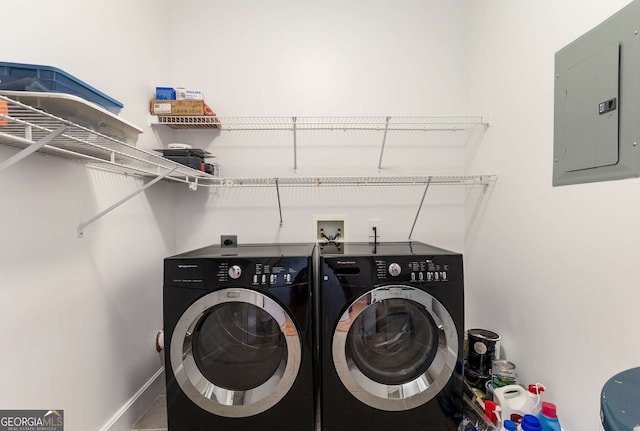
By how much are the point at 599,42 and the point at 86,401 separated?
2.53 metres

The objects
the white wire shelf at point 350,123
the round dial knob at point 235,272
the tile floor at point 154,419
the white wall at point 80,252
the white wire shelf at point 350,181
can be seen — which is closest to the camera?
the white wall at point 80,252

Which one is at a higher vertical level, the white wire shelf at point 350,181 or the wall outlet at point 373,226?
the white wire shelf at point 350,181

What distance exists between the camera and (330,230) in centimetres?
215

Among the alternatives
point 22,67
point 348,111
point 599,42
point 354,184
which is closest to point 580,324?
point 599,42

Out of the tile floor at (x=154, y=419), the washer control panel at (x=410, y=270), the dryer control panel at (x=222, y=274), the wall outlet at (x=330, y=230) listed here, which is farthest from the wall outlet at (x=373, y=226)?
the tile floor at (x=154, y=419)

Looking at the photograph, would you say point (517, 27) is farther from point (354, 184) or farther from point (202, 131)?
point (202, 131)

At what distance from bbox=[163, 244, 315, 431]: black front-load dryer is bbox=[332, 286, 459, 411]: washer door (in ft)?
0.63

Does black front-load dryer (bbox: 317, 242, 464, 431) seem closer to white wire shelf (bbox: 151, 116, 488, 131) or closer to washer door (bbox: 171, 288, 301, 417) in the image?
washer door (bbox: 171, 288, 301, 417)

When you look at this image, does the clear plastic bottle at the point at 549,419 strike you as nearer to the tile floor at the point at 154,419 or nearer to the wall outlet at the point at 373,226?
the wall outlet at the point at 373,226

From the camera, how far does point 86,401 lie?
125 cm

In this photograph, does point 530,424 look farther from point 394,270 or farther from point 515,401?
point 394,270

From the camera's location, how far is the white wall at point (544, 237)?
107 centimetres

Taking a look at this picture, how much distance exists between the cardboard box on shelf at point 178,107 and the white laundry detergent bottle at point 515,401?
7.32ft

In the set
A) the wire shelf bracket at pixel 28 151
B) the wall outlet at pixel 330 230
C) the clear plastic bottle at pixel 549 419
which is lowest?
the clear plastic bottle at pixel 549 419
